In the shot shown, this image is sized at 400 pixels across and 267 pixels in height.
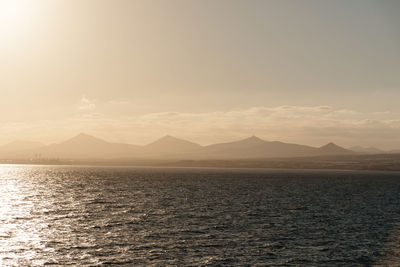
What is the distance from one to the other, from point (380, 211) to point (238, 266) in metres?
56.7

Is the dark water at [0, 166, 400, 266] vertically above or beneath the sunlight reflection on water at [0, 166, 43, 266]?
beneath

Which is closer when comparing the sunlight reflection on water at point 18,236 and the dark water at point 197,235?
the sunlight reflection on water at point 18,236

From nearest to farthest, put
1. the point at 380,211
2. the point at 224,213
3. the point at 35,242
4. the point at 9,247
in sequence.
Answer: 1. the point at 9,247
2. the point at 35,242
3. the point at 224,213
4. the point at 380,211

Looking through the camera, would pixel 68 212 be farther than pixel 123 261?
Yes

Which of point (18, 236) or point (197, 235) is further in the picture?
point (197, 235)

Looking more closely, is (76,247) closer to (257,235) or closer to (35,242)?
(35,242)

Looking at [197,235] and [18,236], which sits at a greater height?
[18,236]

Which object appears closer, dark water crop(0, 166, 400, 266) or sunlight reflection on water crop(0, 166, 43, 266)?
sunlight reflection on water crop(0, 166, 43, 266)

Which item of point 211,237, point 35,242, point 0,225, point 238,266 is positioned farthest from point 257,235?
point 0,225

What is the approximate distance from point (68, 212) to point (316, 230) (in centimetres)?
4906

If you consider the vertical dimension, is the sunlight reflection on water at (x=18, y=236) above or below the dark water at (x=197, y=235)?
above

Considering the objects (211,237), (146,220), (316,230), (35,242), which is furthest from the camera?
(146,220)

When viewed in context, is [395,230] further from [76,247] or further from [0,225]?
[0,225]

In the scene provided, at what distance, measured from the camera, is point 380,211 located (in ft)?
266
